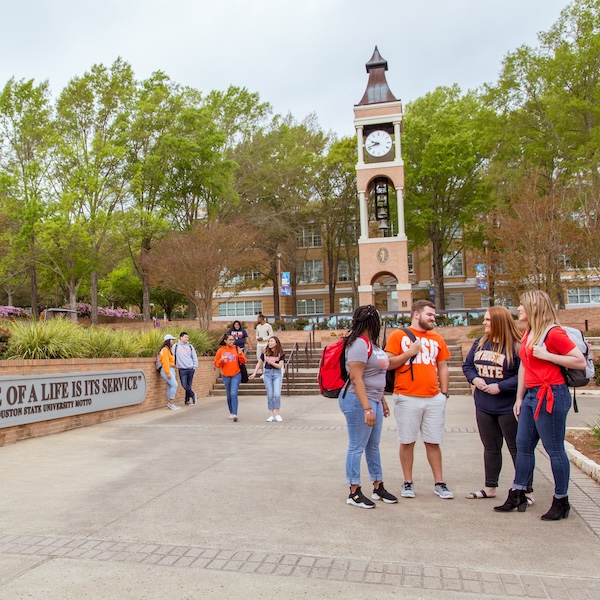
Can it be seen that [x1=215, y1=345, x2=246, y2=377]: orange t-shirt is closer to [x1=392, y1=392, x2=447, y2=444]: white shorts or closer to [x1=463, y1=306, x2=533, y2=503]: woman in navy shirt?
[x1=392, y1=392, x2=447, y2=444]: white shorts

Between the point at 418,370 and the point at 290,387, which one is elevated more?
the point at 418,370

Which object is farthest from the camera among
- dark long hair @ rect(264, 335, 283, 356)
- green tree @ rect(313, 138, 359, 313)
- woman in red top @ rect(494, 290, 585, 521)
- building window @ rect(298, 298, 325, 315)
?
building window @ rect(298, 298, 325, 315)

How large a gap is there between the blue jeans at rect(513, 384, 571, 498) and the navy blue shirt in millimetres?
306

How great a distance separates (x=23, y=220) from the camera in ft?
94.5

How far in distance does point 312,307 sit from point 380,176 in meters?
23.7

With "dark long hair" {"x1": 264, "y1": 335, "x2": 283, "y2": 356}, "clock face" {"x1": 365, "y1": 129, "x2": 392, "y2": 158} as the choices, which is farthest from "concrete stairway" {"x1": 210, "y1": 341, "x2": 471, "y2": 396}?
"clock face" {"x1": 365, "y1": 129, "x2": 392, "y2": 158}

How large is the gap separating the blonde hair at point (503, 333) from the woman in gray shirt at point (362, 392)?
38.8 inches

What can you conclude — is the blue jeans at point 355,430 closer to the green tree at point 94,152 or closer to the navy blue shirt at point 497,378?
the navy blue shirt at point 497,378

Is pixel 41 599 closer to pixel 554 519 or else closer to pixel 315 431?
pixel 554 519

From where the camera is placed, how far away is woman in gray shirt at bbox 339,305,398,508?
471cm

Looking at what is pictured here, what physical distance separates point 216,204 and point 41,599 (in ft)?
110

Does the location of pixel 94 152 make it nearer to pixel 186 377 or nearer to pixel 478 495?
pixel 186 377

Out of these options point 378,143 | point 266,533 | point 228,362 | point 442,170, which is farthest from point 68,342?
point 442,170

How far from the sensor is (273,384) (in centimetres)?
1045
